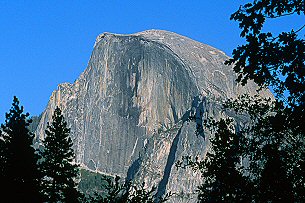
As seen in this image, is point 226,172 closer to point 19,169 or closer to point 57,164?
point 19,169

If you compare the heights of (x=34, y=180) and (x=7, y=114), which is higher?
(x=7, y=114)

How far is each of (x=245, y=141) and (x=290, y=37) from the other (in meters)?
4.91

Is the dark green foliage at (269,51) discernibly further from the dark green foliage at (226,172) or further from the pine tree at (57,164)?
the pine tree at (57,164)

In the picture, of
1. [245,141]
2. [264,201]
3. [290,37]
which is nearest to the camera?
[290,37]

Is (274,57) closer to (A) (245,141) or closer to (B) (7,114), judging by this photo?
(A) (245,141)

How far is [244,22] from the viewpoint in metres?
11.4

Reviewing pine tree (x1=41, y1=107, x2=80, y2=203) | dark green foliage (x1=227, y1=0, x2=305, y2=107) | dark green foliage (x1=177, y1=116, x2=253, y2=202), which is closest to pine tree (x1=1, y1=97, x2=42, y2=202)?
pine tree (x1=41, y1=107, x2=80, y2=203)

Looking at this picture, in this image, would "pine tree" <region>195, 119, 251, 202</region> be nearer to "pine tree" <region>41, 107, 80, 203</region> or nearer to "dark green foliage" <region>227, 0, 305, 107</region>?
"dark green foliage" <region>227, 0, 305, 107</region>

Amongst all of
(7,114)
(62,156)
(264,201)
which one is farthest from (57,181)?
(264,201)

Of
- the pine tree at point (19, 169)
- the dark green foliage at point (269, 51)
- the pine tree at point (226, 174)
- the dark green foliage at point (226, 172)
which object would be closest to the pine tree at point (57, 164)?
the pine tree at point (19, 169)

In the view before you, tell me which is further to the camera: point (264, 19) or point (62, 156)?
point (62, 156)

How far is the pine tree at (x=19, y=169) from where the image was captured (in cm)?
2800

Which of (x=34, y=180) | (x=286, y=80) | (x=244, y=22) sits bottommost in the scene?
(x=286, y=80)

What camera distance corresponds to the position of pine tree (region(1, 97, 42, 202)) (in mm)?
28000
